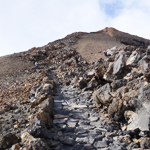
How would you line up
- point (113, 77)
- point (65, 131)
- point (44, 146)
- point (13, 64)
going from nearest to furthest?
point (44, 146)
point (65, 131)
point (113, 77)
point (13, 64)

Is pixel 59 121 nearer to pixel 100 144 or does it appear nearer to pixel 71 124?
pixel 71 124

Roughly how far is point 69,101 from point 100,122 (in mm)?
2355

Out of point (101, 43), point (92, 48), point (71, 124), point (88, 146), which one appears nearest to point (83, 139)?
point (88, 146)

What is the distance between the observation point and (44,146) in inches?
119

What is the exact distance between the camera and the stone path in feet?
13.0

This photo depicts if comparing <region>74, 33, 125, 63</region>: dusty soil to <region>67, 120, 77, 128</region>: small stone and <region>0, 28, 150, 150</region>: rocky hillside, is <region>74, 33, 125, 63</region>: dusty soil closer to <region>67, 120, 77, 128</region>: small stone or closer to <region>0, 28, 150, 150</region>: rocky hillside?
<region>0, 28, 150, 150</region>: rocky hillside

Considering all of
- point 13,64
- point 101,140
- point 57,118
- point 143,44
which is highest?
point 143,44

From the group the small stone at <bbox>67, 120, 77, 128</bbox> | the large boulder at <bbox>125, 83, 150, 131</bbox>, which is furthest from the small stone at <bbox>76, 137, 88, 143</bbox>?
the large boulder at <bbox>125, 83, 150, 131</bbox>

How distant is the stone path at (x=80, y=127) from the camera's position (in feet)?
13.0

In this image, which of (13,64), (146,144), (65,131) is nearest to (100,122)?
(65,131)

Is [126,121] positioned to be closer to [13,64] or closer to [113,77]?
[113,77]

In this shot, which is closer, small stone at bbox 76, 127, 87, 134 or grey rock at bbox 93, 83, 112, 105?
small stone at bbox 76, 127, 87, 134

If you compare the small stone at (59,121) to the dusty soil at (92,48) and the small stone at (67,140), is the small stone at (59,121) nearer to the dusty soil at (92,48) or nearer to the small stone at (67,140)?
the small stone at (67,140)

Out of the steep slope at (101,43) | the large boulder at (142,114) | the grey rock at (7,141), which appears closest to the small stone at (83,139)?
the large boulder at (142,114)
